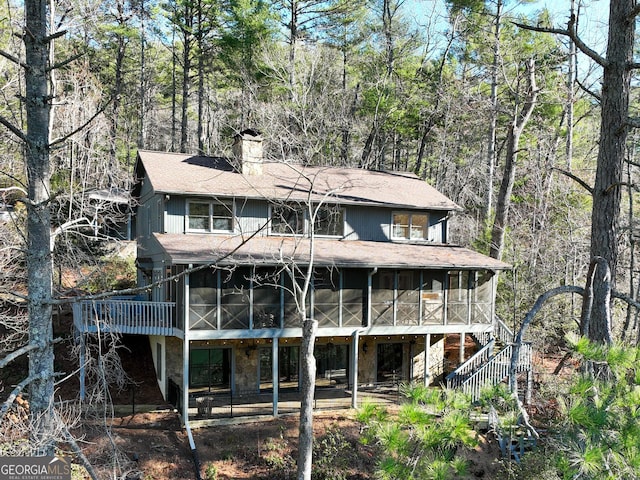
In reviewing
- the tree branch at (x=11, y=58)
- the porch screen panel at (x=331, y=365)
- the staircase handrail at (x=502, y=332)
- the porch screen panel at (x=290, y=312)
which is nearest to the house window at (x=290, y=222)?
the porch screen panel at (x=290, y=312)

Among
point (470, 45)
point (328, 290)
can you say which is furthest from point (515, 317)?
point (470, 45)

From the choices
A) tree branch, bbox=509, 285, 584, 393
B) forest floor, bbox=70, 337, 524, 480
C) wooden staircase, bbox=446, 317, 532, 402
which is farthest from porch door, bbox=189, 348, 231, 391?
tree branch, bbox=509, 285, 584, 393

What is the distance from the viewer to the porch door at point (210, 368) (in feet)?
54.3

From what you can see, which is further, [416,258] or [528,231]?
[528,231]

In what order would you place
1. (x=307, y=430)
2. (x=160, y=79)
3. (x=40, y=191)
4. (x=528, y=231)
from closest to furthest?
1. (x=40, y=191)
2. (x=307, y=430)
3. (x=528, y=231)
4. (x=160, y=79)

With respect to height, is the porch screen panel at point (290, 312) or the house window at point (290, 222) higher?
the house window at point (290, 222)

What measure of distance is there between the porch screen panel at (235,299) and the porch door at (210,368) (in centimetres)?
236

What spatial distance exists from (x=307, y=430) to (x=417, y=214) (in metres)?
10.7

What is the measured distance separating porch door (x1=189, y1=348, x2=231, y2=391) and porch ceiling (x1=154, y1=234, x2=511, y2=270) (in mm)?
3752

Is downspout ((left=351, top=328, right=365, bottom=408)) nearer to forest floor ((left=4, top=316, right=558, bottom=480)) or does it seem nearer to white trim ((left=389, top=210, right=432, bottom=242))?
forest floor ((left=4, top=316, right=558, bottom=480))

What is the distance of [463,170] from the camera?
29.6 m

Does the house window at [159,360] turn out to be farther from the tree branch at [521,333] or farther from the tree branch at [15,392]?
the tree branch at [521,333]

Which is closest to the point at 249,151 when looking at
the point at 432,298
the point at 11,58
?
the point at 432,298

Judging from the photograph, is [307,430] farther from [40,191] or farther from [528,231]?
[528,231]
